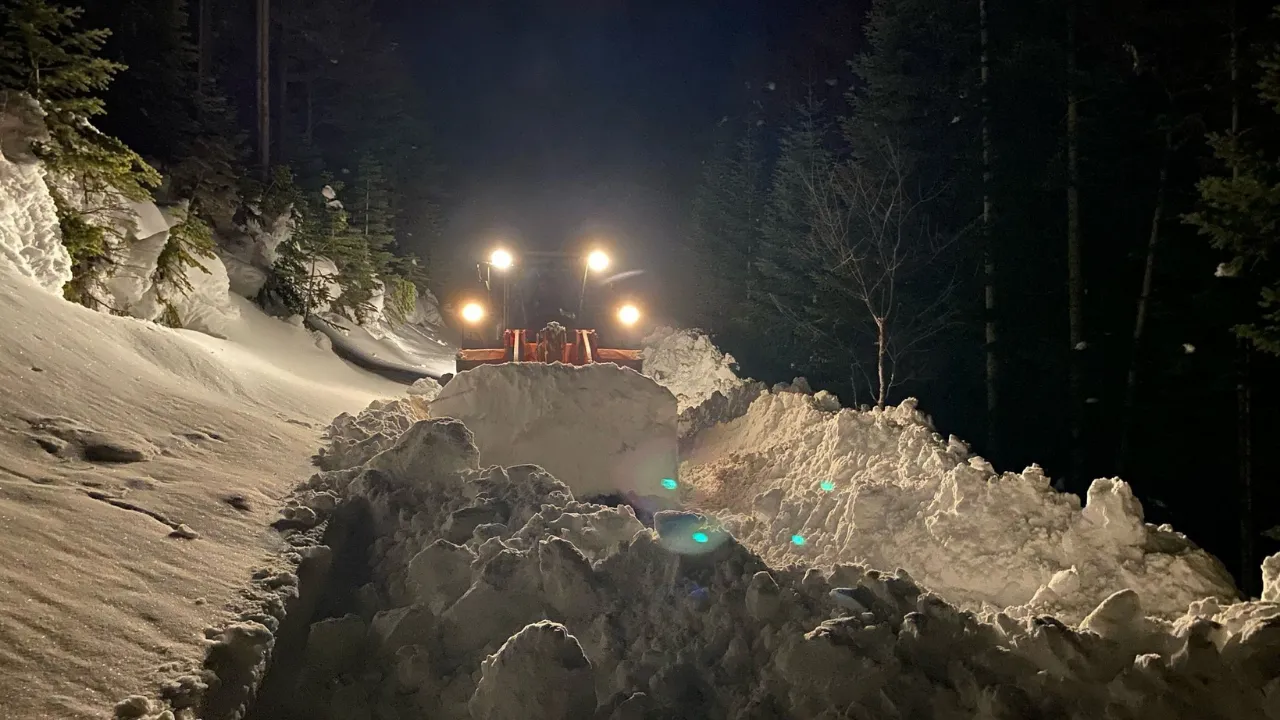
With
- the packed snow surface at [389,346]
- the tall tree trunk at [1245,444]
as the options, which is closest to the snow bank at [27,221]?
the packed snow surface at [389,346]

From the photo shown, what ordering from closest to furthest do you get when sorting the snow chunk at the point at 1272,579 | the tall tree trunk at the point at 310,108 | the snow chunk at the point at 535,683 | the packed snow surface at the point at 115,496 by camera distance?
the packed snow surface at the point at 115,496 → the snow chunk at the point at 535,683 → the snow chunk at the point at 1272,579 → the tall tree trunk at the point at 310,108

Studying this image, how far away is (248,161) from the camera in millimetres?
21047

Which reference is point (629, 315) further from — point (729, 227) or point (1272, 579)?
point (729, 227)

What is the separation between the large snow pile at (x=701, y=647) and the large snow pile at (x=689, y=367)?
39.1 feet

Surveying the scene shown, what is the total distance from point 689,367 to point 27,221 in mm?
15419

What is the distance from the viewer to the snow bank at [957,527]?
461cm

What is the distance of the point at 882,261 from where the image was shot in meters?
12.1

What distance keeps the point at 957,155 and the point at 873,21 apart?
12.8 feet

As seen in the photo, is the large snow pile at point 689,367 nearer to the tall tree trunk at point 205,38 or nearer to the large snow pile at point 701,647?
the large snow pile at point 701,647

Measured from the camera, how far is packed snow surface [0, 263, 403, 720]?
2508mm

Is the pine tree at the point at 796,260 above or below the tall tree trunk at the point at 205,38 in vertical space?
below

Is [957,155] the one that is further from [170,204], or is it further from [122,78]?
[122,78]

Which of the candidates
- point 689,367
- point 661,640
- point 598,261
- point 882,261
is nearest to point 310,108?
point 689,367

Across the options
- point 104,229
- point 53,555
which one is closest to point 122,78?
point 104,229
